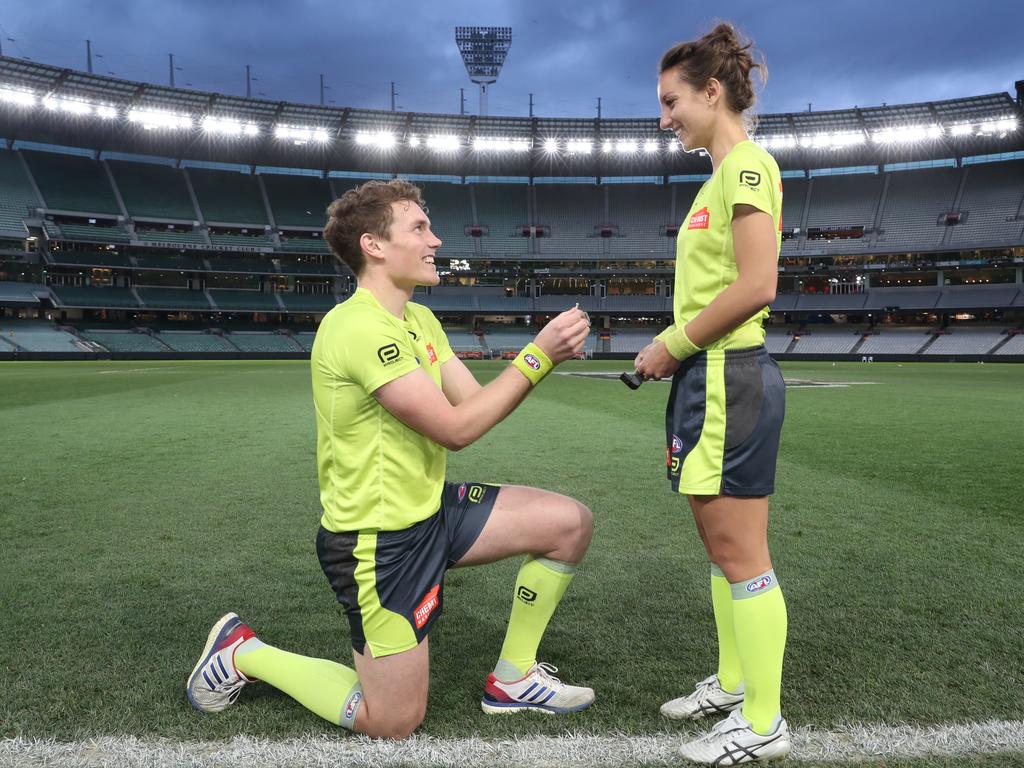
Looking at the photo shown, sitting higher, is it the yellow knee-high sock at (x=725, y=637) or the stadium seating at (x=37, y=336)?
the yellow knee-high sock at (x=725, y=637)

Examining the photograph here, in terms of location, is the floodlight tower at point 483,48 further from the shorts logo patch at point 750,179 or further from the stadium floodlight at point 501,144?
the shorts logo patch at point 750,179

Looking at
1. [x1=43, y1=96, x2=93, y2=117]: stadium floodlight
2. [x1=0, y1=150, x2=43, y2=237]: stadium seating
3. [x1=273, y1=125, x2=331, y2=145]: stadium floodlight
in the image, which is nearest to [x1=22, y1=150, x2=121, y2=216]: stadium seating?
[x1=0, y1=150, x2=43, y2=237]: stadium seating

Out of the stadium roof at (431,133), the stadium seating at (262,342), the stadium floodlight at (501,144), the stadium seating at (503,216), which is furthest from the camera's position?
the stadium seating at (503,216)

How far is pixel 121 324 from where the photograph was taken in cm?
5162

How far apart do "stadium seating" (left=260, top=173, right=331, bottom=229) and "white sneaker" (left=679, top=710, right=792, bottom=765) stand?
59.8 meters

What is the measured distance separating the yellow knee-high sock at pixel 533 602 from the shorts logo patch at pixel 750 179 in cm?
166

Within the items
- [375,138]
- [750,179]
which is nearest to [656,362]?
[750,179]

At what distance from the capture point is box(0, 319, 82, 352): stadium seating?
44.3m

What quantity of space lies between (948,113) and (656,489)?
2054 inches

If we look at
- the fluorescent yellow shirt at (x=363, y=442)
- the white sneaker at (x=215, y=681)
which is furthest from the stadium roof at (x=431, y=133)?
the white sneaker at (x=215, y=681)

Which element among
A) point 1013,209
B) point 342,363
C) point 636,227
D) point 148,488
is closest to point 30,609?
point 342,363

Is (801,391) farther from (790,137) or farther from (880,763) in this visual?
(790,137)

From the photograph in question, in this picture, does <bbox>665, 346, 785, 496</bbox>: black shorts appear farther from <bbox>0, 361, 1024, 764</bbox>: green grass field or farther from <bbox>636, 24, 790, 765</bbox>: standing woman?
<bbox>0, 361, 1024, 764</bbox>: green grass field

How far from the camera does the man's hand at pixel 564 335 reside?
2539mm
